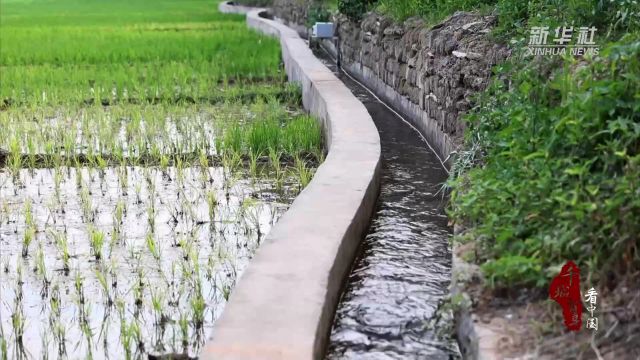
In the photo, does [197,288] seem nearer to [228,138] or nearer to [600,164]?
[600,164]

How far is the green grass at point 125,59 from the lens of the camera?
9.74 m

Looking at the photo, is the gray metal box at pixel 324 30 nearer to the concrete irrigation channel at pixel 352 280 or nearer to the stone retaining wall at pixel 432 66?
the stone retaining wall at pixel 432 66

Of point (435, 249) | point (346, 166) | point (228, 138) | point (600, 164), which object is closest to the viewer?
point (600, 164)

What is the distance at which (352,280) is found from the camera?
4086 mm

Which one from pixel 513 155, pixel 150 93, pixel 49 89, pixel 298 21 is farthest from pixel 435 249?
pixel 298 21

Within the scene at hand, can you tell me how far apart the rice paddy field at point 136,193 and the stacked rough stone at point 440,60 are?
1013 millimetres

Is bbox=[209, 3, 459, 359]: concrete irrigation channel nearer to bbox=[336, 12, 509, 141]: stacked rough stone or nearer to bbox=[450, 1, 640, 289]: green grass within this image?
bbox=[450, 1, 640, 289]: green grass

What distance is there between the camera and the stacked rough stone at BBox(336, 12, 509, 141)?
19.3 feet

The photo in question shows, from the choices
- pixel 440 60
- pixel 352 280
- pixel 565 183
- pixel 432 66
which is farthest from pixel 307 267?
pixel 432 66

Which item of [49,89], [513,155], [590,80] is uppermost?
[590,80]

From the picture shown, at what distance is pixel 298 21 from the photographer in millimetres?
19422

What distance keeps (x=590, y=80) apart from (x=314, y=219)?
4.60 feet
